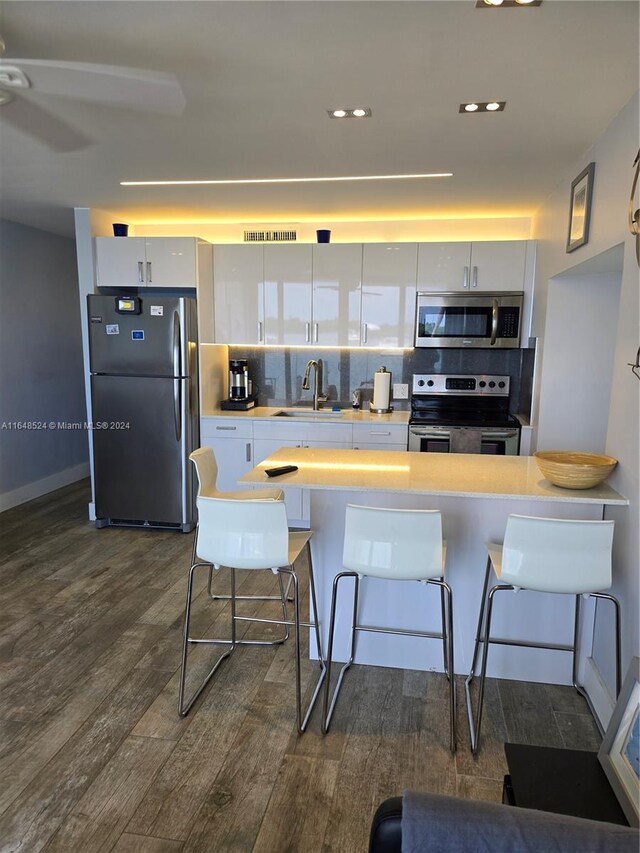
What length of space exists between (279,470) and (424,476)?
0.66 m

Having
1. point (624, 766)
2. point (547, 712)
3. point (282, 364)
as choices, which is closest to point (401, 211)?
point (282, 364)

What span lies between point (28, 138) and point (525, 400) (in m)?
3.93

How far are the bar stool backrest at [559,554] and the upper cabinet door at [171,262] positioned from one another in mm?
3329

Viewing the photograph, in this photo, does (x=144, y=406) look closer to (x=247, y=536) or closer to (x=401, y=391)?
(x=401, y=391)

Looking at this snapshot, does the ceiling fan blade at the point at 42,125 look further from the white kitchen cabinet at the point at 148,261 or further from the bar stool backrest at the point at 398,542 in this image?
the bar stool backrest at the point at 398,542

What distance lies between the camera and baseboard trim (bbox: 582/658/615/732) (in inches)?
86.5

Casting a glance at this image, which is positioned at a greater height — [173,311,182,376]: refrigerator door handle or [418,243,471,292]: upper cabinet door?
[418,243,471,292]: upper cabinet door

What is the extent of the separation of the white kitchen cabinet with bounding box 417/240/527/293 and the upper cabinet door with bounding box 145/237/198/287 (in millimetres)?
1825

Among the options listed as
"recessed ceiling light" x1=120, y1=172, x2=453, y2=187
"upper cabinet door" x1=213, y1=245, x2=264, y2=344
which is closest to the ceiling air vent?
"upper cabinet door" x1=213, y1=245, x2=264, y2=344

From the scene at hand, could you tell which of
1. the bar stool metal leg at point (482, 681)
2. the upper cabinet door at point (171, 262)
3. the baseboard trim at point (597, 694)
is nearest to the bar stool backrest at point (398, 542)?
the bar stool metal leg at point (482, 681)

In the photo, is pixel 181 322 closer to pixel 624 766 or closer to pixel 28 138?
pixel 28 138

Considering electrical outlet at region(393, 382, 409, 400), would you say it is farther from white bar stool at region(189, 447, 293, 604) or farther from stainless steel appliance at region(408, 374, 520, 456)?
white bar stool at region(189, 447, 293, 604)

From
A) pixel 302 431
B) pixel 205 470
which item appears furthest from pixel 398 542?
pixel 302 431

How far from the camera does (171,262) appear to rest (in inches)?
173
